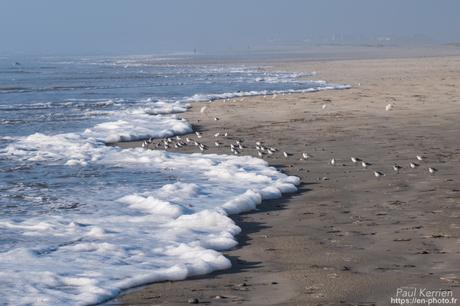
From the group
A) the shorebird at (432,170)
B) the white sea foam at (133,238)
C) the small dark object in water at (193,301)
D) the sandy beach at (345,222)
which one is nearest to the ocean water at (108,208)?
the white sea foam at (133,238)

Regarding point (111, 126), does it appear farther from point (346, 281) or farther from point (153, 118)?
point (346, 281)

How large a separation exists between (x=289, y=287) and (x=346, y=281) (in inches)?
17.5

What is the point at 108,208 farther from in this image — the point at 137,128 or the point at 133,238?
→ the point at 137,128

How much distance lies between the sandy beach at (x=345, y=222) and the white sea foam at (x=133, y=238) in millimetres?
223

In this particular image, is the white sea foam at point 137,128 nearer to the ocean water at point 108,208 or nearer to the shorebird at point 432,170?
the ocean water at point 108,208

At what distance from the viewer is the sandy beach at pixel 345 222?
6145 mm

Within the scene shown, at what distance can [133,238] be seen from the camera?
7977 mm

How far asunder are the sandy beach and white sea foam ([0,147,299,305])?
22 cm

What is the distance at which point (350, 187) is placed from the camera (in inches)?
412

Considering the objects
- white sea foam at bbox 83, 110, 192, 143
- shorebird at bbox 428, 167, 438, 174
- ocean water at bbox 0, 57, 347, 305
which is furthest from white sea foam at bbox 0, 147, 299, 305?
white sea foam at bbox 83, 110, 192, 143

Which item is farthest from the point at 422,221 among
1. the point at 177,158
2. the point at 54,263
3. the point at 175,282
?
the point at 177,158

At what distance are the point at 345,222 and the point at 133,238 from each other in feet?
7.08

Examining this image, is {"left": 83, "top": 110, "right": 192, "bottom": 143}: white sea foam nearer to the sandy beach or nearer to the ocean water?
the ocean water

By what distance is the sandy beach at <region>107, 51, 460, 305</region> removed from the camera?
6145 millimetres
